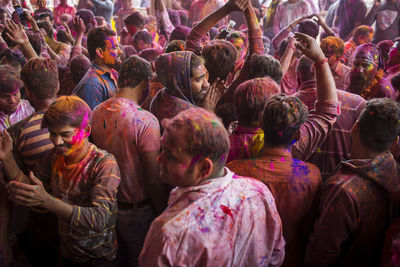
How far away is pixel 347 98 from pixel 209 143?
5.64ft

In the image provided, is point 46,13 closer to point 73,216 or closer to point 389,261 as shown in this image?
point 73,216

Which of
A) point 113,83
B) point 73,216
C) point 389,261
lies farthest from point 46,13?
point 389,261

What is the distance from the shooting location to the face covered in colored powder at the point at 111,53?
2826 millimetres

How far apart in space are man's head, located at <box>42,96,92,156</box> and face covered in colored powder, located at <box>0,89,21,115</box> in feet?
3.05

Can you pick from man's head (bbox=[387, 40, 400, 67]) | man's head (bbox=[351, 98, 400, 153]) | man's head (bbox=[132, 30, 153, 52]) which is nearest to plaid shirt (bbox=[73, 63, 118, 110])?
man's head (bbox=[351, 98, 400, 153])

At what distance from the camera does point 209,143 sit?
1173 millimetres

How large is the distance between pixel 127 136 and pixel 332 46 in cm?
239

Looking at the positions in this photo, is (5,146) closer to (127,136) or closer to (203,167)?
(127,136)

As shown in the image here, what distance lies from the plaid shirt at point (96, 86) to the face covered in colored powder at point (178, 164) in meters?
1.61

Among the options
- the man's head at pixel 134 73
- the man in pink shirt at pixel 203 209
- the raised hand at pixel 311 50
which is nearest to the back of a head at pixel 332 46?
the raised hand at pixel 311 50

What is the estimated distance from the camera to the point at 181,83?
87.4 inches

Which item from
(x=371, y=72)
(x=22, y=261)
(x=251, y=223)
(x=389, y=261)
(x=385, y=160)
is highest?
(x=371, y=72)

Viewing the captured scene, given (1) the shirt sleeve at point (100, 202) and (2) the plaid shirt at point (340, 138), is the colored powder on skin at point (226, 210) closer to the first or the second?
(1) the shirt sleeve at point (100, 202)

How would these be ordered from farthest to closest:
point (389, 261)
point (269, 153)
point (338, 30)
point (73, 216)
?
point (338, 30) → point (269, 153) → point (73, 216) → point (389, 261)
